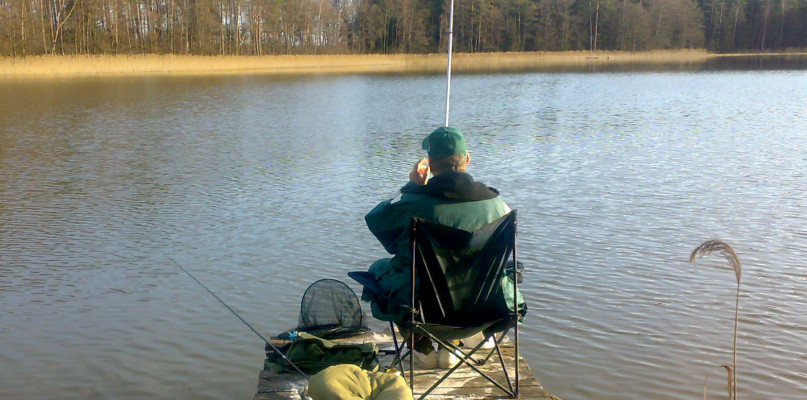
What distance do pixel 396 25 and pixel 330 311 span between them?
74.6 metres

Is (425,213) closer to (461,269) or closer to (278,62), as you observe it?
(461,269)

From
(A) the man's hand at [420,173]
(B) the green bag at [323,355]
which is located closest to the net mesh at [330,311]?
(B) the green bag at [323,355]

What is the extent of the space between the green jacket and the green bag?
320 millimetres

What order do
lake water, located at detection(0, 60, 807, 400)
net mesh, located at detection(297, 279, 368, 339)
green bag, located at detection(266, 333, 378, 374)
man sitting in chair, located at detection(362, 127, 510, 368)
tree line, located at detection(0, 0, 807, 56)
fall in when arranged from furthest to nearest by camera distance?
1. tree line, located at detection(0, 0, 807, 56)
2. lake water, located at detection(0, 60, 807, 400)
3. net mesh, located at detection(297, 279, 368, 339)
4. green bag, located at detection(266, 333, 378, 374)
5. man sitting in chair, located at detection(362, 127, 510, 368)

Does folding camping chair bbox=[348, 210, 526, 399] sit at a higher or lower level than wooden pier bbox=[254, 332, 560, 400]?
higher

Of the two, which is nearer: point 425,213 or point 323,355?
point 425,213

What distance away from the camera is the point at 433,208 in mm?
3301

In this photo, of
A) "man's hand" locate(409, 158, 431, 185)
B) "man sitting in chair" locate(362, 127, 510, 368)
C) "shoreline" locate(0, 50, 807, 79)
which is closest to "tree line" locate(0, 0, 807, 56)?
"shoreline" locate(0, 50, 807, 79)

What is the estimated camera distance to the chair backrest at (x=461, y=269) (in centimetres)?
315

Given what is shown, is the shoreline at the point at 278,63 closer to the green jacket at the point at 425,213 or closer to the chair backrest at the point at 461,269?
the green jacket at the point at 425,213

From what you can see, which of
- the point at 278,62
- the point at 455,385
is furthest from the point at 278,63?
the point at 455,385

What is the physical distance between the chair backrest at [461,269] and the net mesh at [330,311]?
0.91 metres

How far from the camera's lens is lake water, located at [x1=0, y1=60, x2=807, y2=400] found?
4.74 meters

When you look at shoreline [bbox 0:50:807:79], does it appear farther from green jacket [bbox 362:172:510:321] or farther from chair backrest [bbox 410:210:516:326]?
chair backrest [bbox 410:210:516:326]
